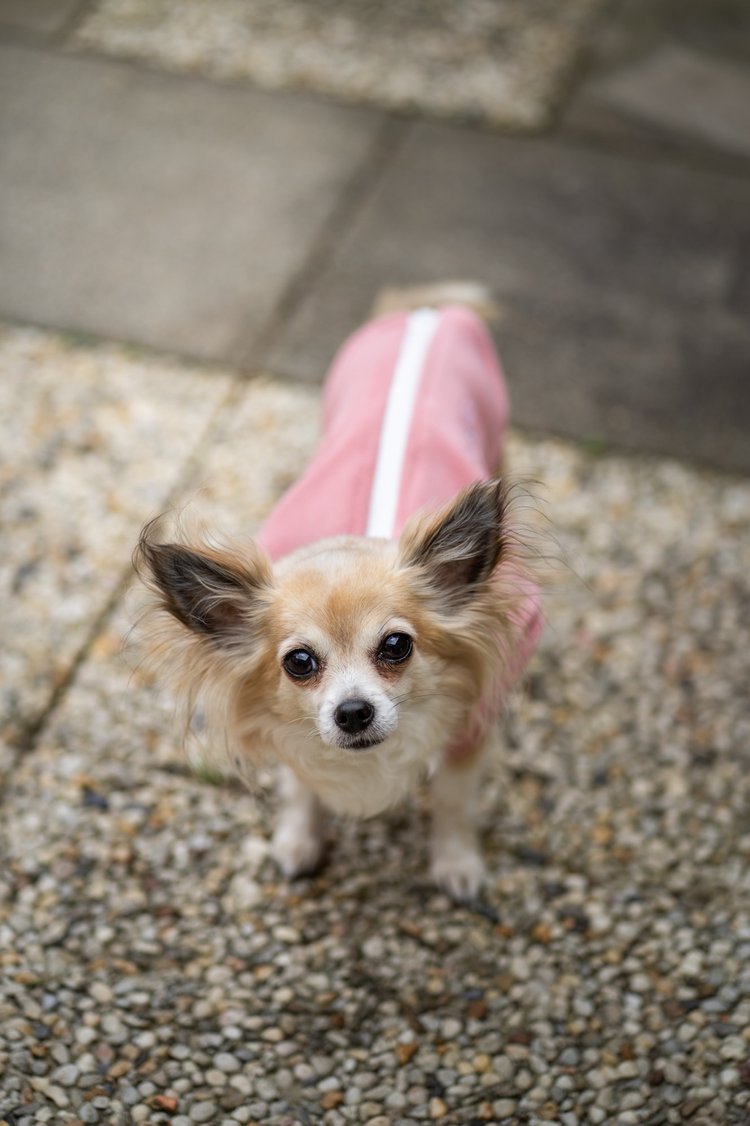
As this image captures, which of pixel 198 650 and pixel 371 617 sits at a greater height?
pixel 371 617

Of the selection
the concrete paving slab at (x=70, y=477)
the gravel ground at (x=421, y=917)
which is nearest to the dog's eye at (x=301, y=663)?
the gravel ground at (x=421, y=917)

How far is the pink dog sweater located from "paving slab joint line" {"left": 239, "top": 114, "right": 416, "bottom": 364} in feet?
4.64

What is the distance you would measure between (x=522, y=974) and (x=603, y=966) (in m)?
0.22

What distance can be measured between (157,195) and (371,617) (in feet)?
11.8

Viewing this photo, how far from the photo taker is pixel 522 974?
282 centimetres

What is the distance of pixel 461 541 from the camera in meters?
2.33

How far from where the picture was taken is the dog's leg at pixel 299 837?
2977mm

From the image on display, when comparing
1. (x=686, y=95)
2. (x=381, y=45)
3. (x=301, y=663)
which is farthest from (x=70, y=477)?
(x=686, y=95)

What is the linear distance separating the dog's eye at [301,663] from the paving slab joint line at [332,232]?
2358 mm

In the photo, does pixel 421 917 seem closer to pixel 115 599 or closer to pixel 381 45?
pixel 115 599

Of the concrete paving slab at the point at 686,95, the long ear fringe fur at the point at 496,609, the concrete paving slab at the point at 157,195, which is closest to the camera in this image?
the long ear fringe fur at the point at 496,609

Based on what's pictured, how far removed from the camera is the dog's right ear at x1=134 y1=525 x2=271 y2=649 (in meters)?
2.24

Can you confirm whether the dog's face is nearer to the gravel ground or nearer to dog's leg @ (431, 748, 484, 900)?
the gravel ground

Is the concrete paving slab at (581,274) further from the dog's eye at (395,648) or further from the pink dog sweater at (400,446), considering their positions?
the dog's eye at (395,648)
